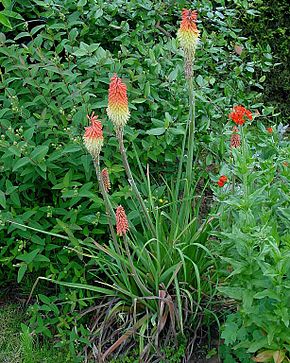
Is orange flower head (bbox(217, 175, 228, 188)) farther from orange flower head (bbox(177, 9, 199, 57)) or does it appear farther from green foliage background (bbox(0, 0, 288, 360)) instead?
orange flower head (bbox(177, 9, 199, 57))

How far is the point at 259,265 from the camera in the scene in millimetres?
2432

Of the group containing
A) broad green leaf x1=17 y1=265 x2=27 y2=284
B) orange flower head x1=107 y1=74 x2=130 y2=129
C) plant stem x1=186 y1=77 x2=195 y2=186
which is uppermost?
orange flower head x1=107 y1=74 x2=130 y2=129

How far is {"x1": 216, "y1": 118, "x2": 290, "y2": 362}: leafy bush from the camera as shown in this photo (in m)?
2.39

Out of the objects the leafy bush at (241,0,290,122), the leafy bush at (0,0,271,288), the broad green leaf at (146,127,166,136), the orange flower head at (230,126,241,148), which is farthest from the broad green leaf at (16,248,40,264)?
the leafy bush at (241,0,290,122)

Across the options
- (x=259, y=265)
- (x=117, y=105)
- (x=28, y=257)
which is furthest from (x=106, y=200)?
(x=28, y=257)

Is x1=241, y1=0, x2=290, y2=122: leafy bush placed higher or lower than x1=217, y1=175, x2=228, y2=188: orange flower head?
lower

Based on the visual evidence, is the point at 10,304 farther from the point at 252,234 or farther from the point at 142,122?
the point at 252,234

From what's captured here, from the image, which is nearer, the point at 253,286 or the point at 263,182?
the point at 253,286

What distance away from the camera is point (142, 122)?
3.51 m

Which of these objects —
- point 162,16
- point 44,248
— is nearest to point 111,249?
point 44,248

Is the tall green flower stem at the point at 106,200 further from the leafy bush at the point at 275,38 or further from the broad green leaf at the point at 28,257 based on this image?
the leafy bush at the point at 275,38

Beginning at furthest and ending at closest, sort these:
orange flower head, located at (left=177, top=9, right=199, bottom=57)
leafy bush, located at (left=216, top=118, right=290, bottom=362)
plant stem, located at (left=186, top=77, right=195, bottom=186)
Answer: plant stem, located at (left=186, top=77, right=195, bottom=186), orange flower head, located at (left=177, top=9, right=199, bottom=57), leafy bush, located at (left=216, top=118, right=290, bottom=362)

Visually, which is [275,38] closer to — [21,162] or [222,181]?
[222,181]

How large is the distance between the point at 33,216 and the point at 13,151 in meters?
0.45
